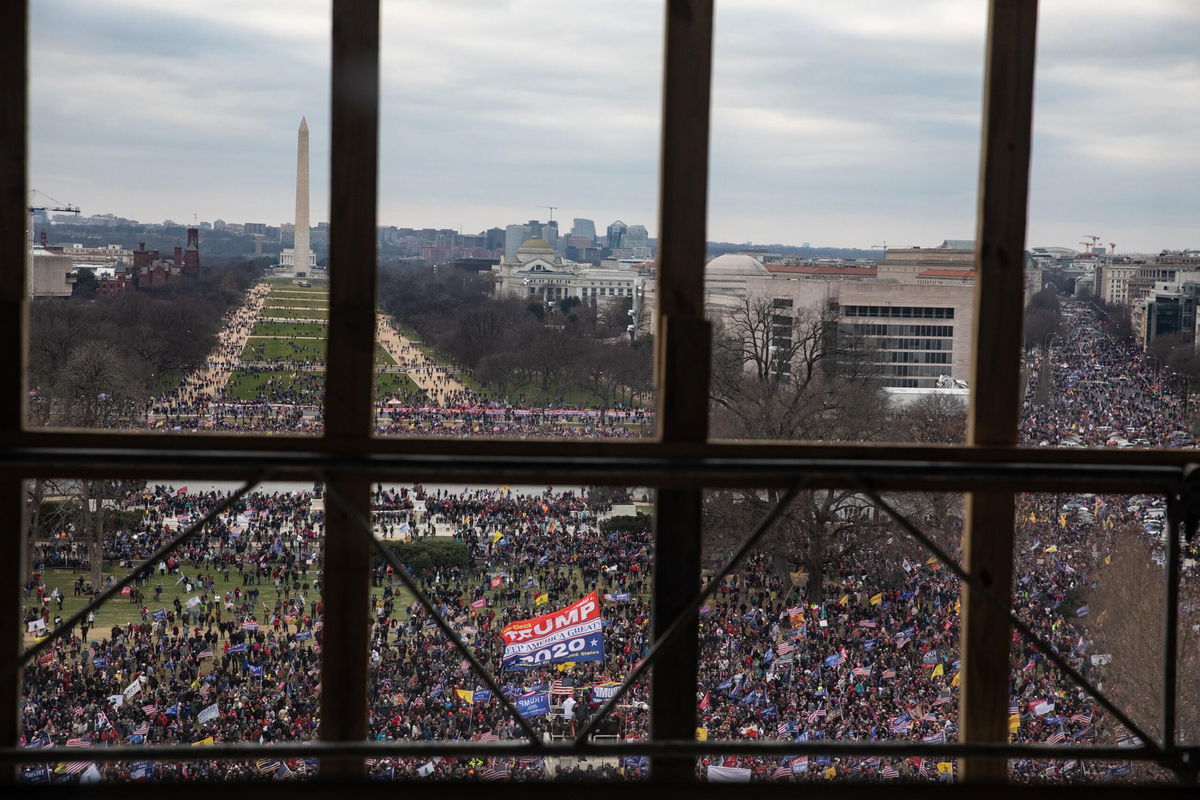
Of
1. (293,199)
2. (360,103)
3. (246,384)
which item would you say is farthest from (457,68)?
(293,199)

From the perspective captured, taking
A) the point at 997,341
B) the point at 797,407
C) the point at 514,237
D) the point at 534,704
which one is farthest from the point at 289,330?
the point at 997,341

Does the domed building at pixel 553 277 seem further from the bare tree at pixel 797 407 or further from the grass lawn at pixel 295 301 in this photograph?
the grass lawn at pixel 295 301

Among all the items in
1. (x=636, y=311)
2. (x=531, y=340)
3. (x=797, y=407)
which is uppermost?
(x=636, y=311)

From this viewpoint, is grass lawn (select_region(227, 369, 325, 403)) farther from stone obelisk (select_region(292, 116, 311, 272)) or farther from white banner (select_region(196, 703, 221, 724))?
stone obelisk (select_region(292, 116, 311, 272))

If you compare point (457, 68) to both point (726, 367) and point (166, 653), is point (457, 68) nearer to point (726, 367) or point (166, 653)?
point (726, 367)

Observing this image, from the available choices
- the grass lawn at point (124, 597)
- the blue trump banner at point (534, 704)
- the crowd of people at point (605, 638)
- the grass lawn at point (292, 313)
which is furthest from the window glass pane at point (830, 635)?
the grass lawn at point (292, 313)

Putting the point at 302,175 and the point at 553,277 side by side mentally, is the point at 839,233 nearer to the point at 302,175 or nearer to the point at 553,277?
the point at 553,277
